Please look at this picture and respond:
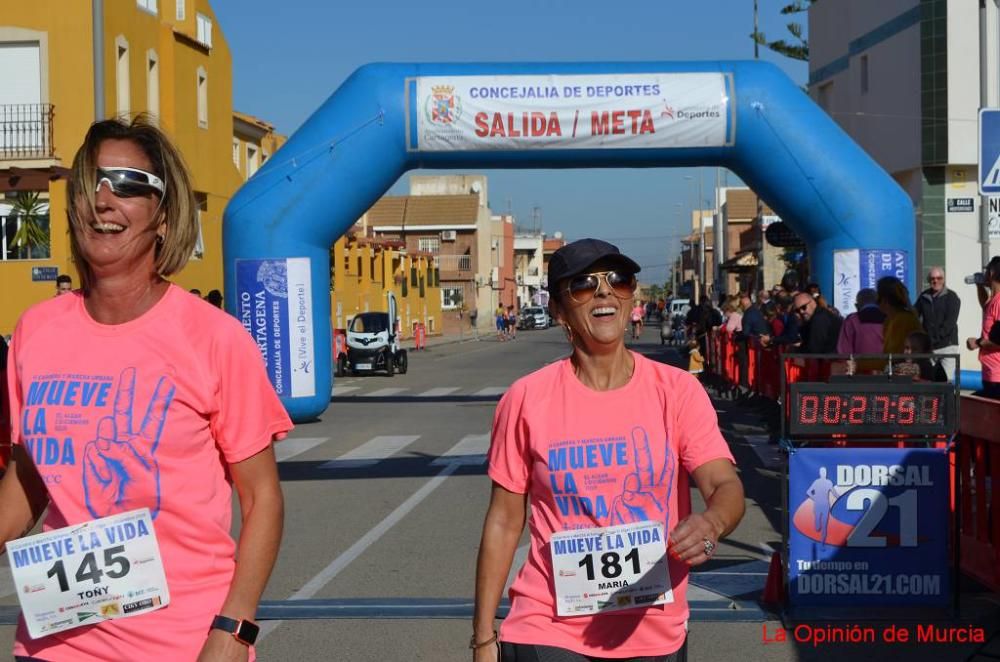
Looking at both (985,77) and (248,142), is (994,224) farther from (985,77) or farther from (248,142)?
(248,142)

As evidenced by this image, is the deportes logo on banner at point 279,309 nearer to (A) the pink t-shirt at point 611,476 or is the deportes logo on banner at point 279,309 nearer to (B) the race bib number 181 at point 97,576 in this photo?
(A) the pink t-shirt at point 611,476

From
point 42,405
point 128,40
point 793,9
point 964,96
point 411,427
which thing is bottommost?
point 411,427

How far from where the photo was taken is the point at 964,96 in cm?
2606

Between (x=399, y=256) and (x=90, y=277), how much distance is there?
6645cm

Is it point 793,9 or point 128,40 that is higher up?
point 793,9

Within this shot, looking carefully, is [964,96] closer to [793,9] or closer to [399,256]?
[793,9]

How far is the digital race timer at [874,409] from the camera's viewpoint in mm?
7684

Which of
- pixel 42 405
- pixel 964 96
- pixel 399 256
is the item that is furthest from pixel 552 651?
pixel 399 256

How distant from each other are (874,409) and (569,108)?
8696mm

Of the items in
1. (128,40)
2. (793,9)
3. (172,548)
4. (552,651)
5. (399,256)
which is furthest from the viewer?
(399,256)

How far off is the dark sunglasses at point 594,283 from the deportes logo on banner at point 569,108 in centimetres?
1213

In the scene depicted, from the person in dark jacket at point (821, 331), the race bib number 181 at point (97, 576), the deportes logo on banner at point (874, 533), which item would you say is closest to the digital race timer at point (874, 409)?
the deportes logo on banner at point (874, 533)

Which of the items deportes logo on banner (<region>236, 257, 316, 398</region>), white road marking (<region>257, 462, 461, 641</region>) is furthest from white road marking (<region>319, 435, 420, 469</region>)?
white road marking (<region>257, 462, 461, 641</region>)

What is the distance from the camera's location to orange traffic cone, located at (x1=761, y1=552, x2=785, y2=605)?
775 cm
